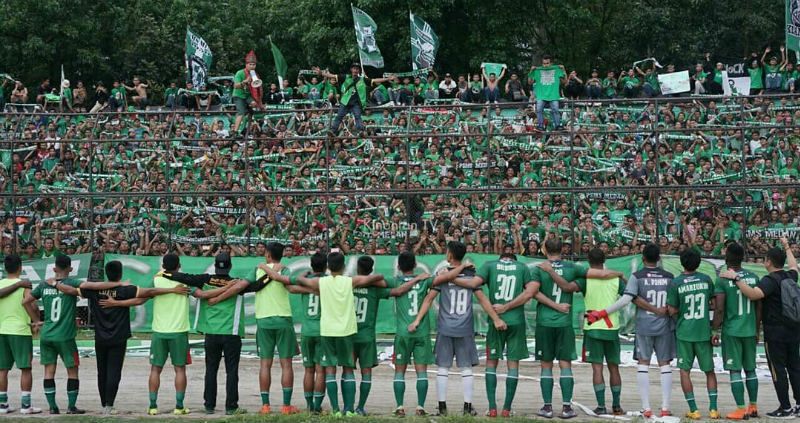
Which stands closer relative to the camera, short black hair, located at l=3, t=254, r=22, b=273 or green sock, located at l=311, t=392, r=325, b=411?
green sock, located at l=311, t=392, r=325, b=411

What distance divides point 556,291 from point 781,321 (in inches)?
108

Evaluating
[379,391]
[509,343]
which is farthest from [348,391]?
[379,391]

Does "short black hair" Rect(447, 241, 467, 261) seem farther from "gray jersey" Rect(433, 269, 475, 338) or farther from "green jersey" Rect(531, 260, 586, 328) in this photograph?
"green jersey" Rect(531, 260, 586, 328)

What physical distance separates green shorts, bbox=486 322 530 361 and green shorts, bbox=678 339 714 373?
1874 millimetres

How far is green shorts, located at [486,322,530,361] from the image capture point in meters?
13.7

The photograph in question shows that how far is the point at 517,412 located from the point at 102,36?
36039 mm

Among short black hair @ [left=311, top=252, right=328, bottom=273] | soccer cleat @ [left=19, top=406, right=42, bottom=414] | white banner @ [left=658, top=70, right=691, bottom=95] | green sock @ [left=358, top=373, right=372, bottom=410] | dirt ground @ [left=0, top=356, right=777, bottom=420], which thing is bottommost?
dirt ground @ [left=0, top=356, right=777, bottom=420]

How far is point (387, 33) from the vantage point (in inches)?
1626

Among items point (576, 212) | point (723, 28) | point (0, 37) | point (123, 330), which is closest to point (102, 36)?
point (0, 37)

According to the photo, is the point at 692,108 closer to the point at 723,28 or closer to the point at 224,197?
the point at 224,197

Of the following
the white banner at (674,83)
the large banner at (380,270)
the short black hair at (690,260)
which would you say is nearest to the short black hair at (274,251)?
the short black hair at (690,260)

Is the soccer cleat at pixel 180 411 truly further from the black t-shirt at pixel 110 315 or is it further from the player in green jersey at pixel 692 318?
the player in green jersey at pixel 692 318

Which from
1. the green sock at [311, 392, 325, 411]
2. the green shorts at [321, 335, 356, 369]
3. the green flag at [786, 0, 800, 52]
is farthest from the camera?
the green flag at [786, 0, 800, 52]

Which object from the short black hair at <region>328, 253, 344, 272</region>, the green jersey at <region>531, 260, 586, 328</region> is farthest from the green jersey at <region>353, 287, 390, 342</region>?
the green jersey at <region>531, 260, 586, 328</region>
